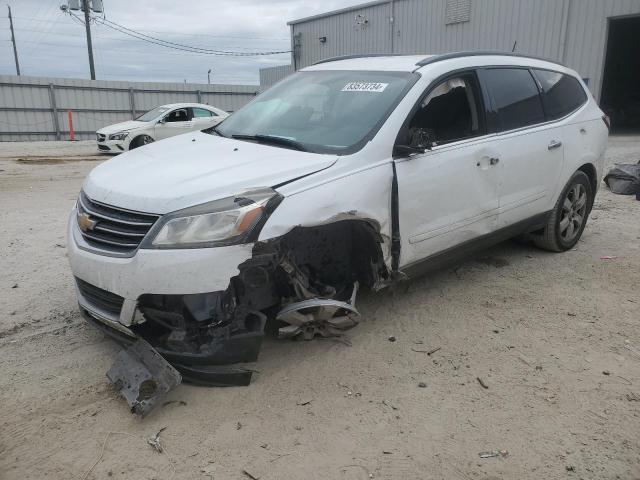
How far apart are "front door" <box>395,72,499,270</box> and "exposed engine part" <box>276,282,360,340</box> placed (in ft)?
1.74

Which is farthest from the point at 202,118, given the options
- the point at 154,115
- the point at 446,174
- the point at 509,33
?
the point at 446,174

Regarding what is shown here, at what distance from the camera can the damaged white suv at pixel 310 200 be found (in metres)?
2.70

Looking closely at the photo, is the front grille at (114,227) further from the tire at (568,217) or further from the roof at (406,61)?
the tire at (568,217)

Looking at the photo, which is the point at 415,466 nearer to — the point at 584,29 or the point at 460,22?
the point at 584,29

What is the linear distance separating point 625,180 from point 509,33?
39.5 ft

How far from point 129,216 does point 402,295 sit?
2.21m

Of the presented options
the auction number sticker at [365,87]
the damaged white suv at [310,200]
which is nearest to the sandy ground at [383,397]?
the damaged white suv at [310,200]

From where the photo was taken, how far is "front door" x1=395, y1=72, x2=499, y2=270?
3414 mm

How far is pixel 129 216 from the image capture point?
2.78 meters

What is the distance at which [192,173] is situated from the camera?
2973 millimetres

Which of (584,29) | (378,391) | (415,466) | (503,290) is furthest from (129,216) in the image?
(584,29)

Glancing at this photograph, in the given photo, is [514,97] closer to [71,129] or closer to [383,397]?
[383,397]

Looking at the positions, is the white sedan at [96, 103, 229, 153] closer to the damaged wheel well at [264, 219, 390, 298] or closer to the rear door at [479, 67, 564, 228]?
the rear door at [479, 67, 564, 228]

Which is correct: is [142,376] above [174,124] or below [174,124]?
above
